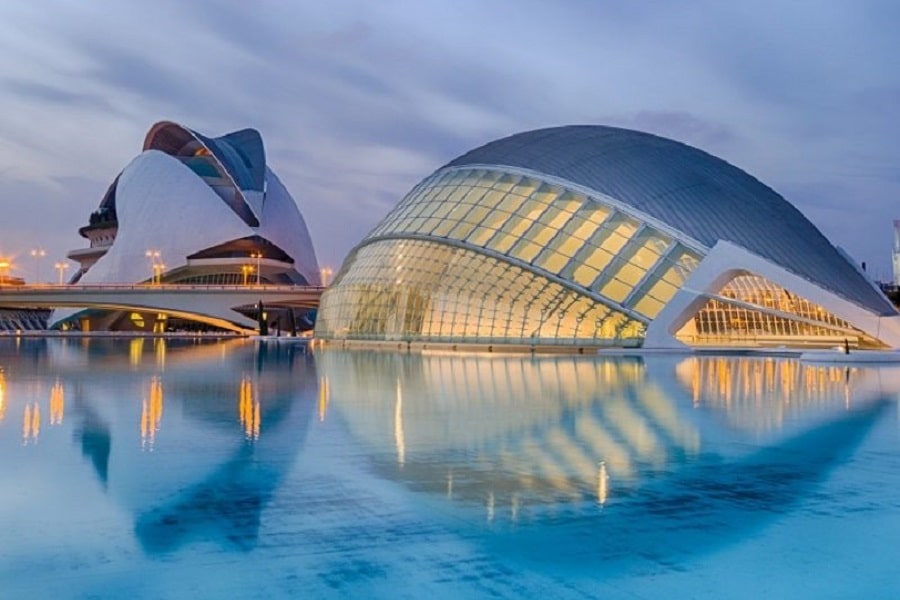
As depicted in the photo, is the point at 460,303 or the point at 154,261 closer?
the point at 460,303

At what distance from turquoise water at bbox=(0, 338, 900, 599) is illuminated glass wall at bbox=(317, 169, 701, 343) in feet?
67.0

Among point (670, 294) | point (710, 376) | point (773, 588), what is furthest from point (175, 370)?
point (773, 588)

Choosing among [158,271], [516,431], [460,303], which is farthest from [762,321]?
[158,271]

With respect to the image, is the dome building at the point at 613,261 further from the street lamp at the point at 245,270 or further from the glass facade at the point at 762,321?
the street lamp at the point at 245,270

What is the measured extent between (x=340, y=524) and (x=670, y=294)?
101 feet

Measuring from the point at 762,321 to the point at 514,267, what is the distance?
1071 cm

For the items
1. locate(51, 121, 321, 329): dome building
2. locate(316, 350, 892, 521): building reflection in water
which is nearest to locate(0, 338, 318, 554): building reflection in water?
locate(316, 350, 892, 521): building reflection in water

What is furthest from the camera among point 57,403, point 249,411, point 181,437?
point 57,403

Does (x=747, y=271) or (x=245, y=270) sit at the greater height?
(x=245, y=270)

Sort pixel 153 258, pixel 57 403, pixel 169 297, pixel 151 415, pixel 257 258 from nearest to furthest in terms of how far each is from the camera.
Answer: pixel 151 415
pixel 57 403
pixel 169 297
pixel 153 258
pixel 257 258

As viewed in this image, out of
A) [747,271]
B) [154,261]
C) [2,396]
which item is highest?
[154,261]

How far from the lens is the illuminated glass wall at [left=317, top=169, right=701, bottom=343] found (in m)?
36.3

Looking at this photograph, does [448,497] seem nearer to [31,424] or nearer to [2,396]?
[31,424]

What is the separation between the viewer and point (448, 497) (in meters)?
7.57
